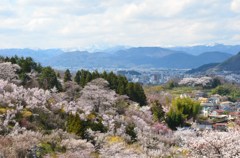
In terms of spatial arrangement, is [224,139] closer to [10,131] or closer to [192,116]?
[10,131]

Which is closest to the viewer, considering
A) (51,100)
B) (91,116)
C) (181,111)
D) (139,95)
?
(91,116)

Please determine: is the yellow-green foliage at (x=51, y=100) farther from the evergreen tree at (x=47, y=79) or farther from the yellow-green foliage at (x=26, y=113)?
the evergreen tree at (x=47, y=79)

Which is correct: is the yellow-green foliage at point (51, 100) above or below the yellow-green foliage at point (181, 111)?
above

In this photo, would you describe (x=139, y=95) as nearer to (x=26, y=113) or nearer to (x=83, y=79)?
(x=83, y=79)

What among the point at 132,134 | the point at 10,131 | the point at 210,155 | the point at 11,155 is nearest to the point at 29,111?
the point at 10,131

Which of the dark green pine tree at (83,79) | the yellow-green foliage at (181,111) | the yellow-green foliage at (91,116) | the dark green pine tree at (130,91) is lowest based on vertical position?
the yellow-green foliage at (181,111)

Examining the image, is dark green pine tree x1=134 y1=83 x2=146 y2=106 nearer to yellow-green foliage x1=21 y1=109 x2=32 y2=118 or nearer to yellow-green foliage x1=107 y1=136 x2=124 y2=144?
yellow-green foliage x1=107 y1=136 x2=124 y2=144

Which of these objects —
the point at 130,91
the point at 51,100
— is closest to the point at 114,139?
the point at 51,100

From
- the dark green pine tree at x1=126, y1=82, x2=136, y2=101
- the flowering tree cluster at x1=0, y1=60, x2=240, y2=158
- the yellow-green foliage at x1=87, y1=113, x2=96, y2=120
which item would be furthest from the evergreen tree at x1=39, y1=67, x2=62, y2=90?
the dark green pine tree at x1=126, y1=82, x2=136, y2=101

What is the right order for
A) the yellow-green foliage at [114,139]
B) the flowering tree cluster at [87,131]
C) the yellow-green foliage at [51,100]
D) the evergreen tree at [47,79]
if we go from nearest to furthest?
the flowering tree cluster at [87,131] → the yellow-green foliage at [114,139] → the yellow-green foliage at [51,100] → the evergreen tree at [47,79]

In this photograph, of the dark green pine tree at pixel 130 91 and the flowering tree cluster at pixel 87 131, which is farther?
the dark green pine tree at pixel 130 91

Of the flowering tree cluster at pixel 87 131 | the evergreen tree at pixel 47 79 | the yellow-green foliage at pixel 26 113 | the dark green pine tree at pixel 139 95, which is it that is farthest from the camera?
the dark green pine tree at pixel 139 95

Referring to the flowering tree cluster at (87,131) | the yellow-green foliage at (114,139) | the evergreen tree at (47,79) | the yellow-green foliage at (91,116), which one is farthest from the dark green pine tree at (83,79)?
the yellow-green foliage at (114,139)

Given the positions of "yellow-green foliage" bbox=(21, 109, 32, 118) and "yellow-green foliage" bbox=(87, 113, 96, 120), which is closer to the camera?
"yellow-green foliage" bbox=(21, 109, 32, 118)
